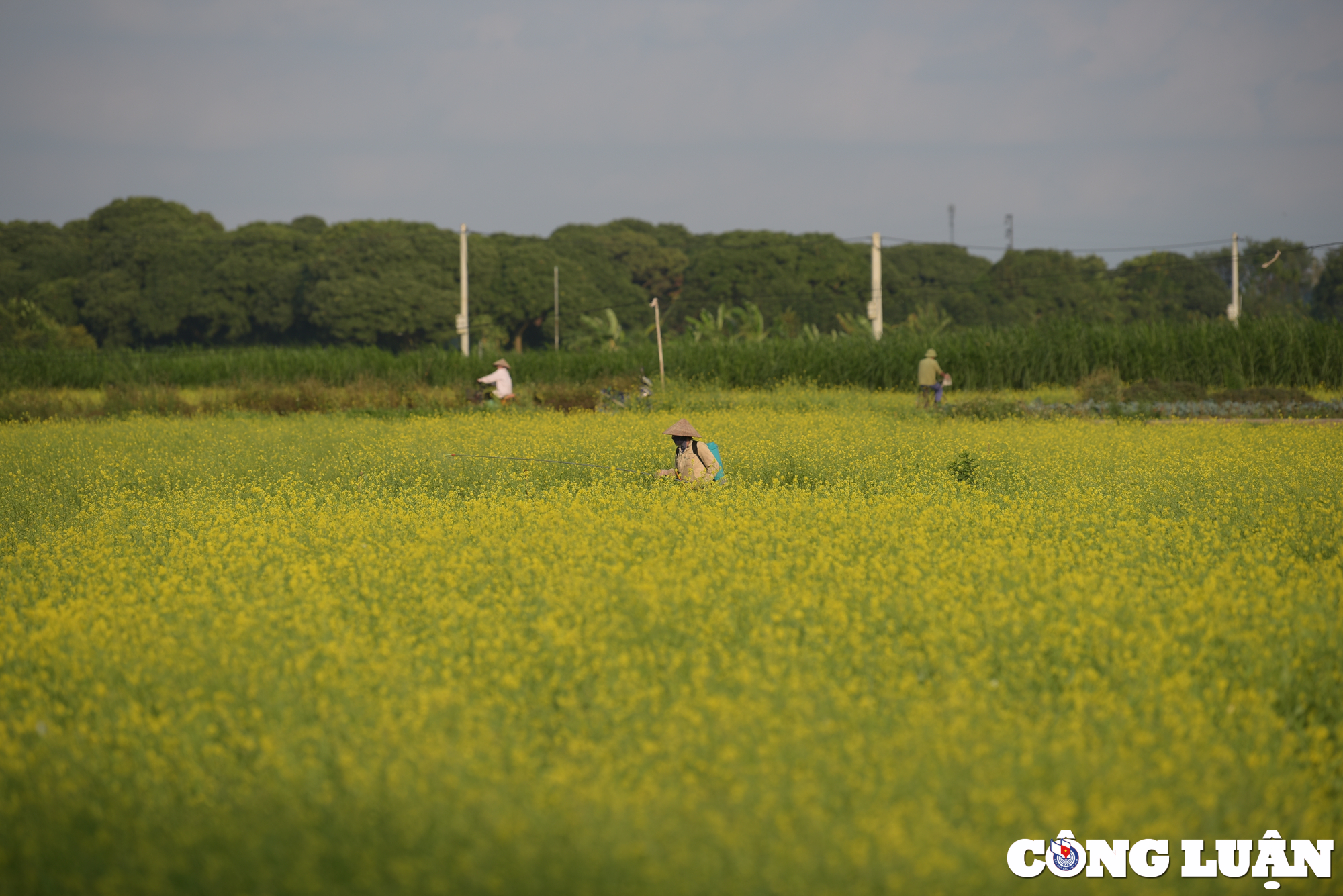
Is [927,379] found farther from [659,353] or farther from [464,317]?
[464,317]

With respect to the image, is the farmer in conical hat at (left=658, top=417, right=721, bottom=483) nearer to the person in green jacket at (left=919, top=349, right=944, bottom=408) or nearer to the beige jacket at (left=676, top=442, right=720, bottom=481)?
the beige jacket at (left=676, top=442, right=720, bottom=481)

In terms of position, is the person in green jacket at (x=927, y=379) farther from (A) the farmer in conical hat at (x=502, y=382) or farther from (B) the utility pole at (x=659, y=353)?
(A) the farmer in conical hat at (x=502, y=382)

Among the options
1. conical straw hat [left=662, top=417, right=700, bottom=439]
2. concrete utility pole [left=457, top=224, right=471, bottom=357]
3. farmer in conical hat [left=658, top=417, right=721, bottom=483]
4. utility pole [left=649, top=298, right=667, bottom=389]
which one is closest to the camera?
conical straw hat [left=662, top=417, right=700, bottom=439]

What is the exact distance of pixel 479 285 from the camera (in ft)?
197

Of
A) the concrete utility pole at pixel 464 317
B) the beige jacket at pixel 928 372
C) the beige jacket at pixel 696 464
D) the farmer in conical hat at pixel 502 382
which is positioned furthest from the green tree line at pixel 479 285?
the beige jacket at pixel 696 464

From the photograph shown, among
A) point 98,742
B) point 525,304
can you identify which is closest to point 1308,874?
point 98,742

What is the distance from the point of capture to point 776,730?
4035 mm

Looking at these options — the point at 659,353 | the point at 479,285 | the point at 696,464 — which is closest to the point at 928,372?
the point at 659,353

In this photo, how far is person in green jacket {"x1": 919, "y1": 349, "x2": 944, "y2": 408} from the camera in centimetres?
1941

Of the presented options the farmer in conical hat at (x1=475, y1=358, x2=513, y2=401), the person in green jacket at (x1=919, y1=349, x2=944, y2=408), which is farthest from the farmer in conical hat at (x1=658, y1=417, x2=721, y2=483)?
the farmer in conical hat at (x1=475, y1=358, x2=513, y2=401)

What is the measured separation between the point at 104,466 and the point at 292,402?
10.3 m

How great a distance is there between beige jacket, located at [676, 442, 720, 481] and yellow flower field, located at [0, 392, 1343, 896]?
1.79 ft

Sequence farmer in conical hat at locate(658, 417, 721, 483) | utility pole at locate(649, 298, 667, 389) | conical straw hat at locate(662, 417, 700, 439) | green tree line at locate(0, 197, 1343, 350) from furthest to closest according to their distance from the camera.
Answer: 1. green tree line at locate(0, 197, 1343, 350)
2. utility pole at locate(649, 298, 667, 389)
3. farmer in conical hat at locate(658, 417, 721, 483)
4. conical straw hat at locate(662, 417, 700, 439)

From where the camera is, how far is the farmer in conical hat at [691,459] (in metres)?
9.25
